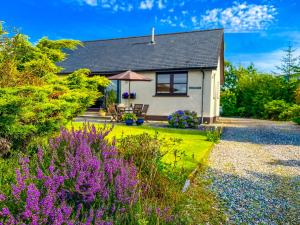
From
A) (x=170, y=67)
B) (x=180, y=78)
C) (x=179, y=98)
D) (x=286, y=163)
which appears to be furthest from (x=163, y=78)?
(x=286, y=163)

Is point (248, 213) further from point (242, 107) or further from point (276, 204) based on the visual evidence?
point (242, 107)

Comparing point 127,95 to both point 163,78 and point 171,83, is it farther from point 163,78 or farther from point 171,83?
point 171,83

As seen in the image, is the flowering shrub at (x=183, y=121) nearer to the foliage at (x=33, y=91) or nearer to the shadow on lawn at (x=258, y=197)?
the foliage at (x=33, y=91)

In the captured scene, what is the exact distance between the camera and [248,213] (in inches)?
145

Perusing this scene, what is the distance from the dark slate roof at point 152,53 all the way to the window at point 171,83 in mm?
604

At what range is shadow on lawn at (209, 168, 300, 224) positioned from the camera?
3596 mm

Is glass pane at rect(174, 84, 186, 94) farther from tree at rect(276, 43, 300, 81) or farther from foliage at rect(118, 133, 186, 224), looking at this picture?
tree at rect(276, 43, 300, 81)

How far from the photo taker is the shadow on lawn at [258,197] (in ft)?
11.8

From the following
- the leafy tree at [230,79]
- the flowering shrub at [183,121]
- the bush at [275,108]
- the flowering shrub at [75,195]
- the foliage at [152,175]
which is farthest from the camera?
the leafy tree at [230,79]

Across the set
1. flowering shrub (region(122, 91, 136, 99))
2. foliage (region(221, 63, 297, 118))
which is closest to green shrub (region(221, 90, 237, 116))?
foliage (region(221, 63, 297, 118))

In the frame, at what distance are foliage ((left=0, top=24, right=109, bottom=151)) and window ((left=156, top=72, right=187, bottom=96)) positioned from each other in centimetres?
1059

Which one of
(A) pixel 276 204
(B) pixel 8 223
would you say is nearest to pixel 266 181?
(A) pixel 276 204

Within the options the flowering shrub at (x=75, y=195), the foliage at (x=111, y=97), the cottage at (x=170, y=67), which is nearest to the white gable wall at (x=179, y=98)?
the cottage at (x=170, y=67)

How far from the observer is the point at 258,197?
4.31m
